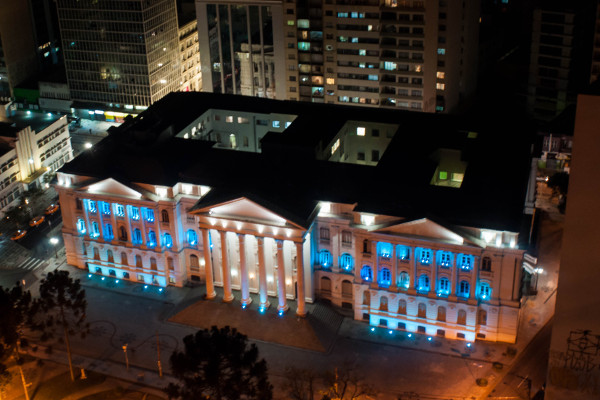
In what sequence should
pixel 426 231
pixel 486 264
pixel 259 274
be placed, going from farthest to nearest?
pixel 259 274 < pixel 486 264 < pixel 426 231

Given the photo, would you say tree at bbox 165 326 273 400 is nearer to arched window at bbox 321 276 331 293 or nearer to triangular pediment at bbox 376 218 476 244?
triangular pediment at bbox 376 218 476 244

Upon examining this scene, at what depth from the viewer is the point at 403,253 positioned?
121875mm

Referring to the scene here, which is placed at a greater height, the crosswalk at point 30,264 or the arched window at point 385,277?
the arched window at point 385,277

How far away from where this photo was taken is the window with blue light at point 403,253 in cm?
12138

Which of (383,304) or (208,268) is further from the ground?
(208,268)

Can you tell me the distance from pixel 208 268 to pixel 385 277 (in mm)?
29296

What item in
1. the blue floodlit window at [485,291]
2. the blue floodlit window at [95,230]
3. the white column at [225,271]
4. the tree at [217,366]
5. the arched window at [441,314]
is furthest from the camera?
the blue floodlit window at [95,230]

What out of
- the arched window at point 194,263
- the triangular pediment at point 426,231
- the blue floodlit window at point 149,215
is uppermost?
the triangular pediment at point 426,231

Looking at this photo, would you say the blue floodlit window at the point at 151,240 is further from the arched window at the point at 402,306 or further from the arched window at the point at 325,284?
the arched window at the point at 402,306

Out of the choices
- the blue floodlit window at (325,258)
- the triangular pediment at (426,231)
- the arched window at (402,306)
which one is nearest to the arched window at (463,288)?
the triangular pediment at (426,231)

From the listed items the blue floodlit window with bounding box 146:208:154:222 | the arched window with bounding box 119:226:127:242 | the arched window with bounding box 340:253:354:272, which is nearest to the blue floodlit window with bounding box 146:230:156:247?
the blue floodlit window with bounding box 146:208:154:222

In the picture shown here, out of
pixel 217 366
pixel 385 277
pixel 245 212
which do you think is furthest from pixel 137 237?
pixel 217 366

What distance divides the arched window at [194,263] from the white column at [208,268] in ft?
13.1

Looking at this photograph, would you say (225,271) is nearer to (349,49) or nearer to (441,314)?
(441,314)
